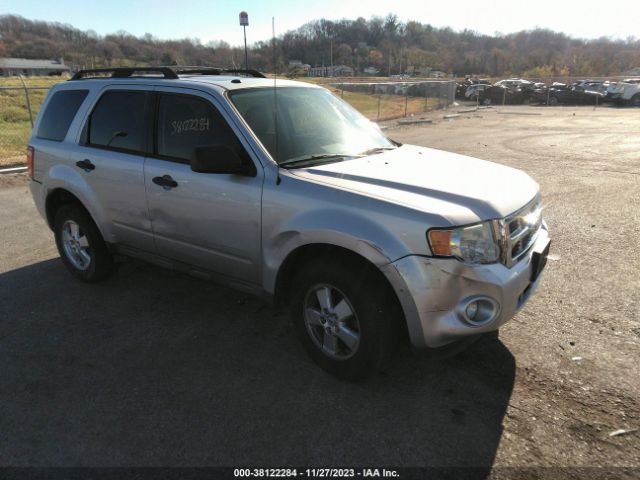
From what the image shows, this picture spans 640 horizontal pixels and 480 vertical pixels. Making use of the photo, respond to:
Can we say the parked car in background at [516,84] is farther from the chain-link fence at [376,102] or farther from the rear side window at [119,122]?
the rear side window at [119,122]

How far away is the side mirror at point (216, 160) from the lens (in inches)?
121

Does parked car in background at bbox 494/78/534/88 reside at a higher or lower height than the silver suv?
higher

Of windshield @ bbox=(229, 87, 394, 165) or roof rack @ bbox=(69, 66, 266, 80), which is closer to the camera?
windshield @ bbox=(229, 87, 394, 165)

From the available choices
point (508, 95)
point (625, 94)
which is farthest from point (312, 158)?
point (508, 95)

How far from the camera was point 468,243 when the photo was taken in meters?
2.61

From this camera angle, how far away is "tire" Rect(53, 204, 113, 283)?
4480 mm

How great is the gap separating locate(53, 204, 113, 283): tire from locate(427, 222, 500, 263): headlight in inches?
130

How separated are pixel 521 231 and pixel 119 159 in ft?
10.4

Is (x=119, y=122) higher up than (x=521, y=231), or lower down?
higher up

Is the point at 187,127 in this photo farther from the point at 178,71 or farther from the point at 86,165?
the point at 178,71

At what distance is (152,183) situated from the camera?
378 centimetres

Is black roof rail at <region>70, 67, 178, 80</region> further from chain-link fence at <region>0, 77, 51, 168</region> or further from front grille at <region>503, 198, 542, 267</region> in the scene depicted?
chain-link fence at <region>0, 77, 51, 168</region>

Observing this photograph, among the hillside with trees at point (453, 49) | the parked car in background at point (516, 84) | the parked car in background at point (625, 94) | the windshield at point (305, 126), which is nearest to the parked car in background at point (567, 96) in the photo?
the parked car in background at point (625, 94)

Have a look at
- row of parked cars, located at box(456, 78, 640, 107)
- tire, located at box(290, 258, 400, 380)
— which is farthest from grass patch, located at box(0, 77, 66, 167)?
row of parked cars, located at box(456, 78, 640, 107)
